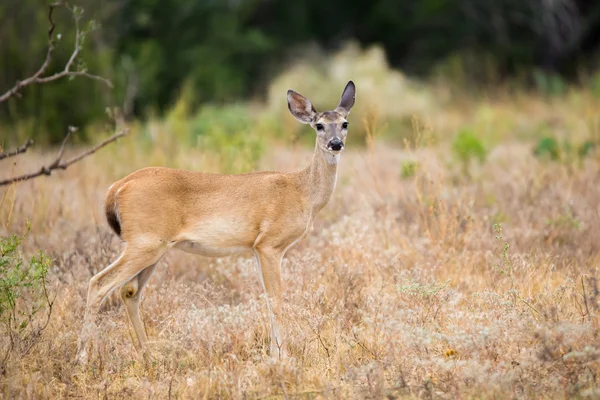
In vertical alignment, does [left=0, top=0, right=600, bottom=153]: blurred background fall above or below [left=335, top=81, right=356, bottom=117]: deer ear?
below

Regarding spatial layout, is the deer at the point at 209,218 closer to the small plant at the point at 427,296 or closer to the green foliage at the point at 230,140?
the small plant at the point at 427,296

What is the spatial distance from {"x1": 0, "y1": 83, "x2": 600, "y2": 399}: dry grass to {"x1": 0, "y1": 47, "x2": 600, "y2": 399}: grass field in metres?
0.01

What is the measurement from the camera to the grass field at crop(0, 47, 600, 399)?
174 inches

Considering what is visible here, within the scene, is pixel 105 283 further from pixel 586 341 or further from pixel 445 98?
pixel 445 98

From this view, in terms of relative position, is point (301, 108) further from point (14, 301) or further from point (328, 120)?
point (14, 301)

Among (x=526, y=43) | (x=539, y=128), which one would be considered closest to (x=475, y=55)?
(x=526, y=43)

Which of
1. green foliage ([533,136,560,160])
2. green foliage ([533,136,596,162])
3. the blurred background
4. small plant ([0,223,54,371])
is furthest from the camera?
the blurred background

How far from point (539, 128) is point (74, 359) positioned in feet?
37.1

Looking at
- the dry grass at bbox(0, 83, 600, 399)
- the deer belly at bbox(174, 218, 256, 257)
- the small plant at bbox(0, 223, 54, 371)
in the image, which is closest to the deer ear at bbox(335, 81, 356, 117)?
the dry grass at bbox(0, 83, 600, 399)

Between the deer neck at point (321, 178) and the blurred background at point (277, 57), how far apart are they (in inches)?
81.5

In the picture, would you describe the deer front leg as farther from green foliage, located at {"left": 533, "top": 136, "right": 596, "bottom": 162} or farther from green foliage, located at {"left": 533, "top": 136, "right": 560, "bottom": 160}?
green foliage, located at {"left": 533, "top": 136, "right": 560, "bottom": 160}

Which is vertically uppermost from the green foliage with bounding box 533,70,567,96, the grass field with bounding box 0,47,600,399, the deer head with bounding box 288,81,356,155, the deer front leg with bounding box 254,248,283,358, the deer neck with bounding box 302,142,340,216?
the deer head with bounding box 288,81,356,155

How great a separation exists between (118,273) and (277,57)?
21.8 meters

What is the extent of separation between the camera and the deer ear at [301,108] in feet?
20.2
